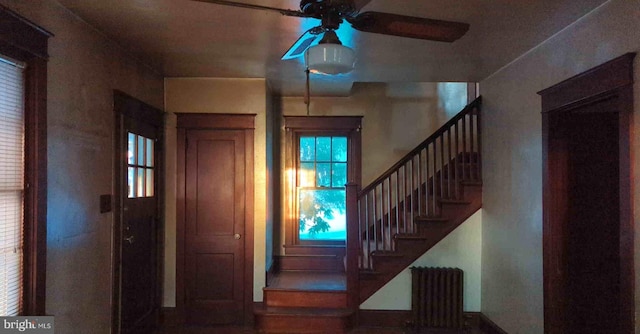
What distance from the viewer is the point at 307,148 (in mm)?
5523

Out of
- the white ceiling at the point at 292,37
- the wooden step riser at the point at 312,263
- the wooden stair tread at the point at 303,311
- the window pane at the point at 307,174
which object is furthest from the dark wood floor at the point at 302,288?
the white ceiling at the point at 292,37

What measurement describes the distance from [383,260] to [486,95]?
6.72 ft

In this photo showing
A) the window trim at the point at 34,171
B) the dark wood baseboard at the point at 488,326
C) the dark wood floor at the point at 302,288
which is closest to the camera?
the window trim at the point at 34,171

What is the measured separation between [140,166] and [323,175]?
243 centimetres

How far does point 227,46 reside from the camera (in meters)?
3.32

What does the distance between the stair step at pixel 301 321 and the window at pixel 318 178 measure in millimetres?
1408

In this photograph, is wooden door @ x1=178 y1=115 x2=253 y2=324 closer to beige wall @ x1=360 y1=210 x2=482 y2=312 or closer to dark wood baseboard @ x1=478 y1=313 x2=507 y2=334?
beige wall @ x1=360 y1=210 x2=482 y2=312

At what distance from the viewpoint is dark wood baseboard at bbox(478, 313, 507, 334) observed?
3972mm

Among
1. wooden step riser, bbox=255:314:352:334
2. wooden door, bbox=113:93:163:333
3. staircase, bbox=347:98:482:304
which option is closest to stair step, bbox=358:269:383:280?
staircase, bbox=347:98:482:304


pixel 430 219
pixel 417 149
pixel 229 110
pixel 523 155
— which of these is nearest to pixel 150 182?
pixel 229 110

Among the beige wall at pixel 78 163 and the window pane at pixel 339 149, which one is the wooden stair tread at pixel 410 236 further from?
the beige wall at pixel 78 163

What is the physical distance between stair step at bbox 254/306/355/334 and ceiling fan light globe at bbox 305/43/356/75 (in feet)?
9.39

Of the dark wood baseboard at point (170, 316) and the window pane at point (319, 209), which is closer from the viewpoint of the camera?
the dark wood baseboard at point (170, 316)

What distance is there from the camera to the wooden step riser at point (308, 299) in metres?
4.28
